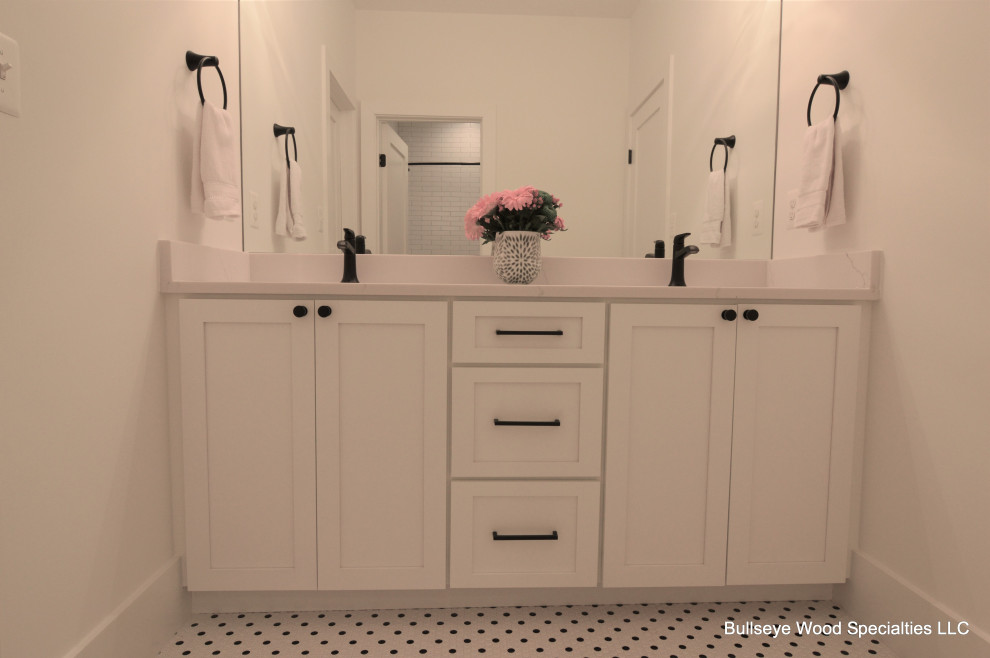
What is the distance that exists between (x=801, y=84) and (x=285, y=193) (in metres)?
1.73

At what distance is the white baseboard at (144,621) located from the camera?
1.09 metres

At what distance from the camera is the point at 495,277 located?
173 centimetres

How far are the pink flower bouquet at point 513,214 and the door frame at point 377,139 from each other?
0.13 m

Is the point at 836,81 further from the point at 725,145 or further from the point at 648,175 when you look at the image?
the point at 648,175

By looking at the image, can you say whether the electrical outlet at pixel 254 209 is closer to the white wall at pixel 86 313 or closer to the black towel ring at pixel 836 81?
the white wall at pixel 86 313

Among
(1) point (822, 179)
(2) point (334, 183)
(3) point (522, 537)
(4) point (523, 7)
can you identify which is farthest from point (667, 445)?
(4) point (523, 7)

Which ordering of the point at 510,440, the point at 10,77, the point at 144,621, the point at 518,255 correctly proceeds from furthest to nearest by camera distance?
the point at 518,255 < the point at 510,440 < the point at 144,621 < the point at 10,77

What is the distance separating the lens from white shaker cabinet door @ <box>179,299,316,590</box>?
4.21ft

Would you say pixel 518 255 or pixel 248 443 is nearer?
pixel 248 443

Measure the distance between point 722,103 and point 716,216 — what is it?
0.40 m

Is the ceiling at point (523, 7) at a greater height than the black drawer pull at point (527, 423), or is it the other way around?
the ceiling at point (523, 7)

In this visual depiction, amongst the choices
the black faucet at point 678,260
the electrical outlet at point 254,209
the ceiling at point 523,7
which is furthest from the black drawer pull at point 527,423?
the ceiling at point 523,7

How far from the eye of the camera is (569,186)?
1.78 meters

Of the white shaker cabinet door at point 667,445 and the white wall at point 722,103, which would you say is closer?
the white shaker cabinet door at point 667,445
